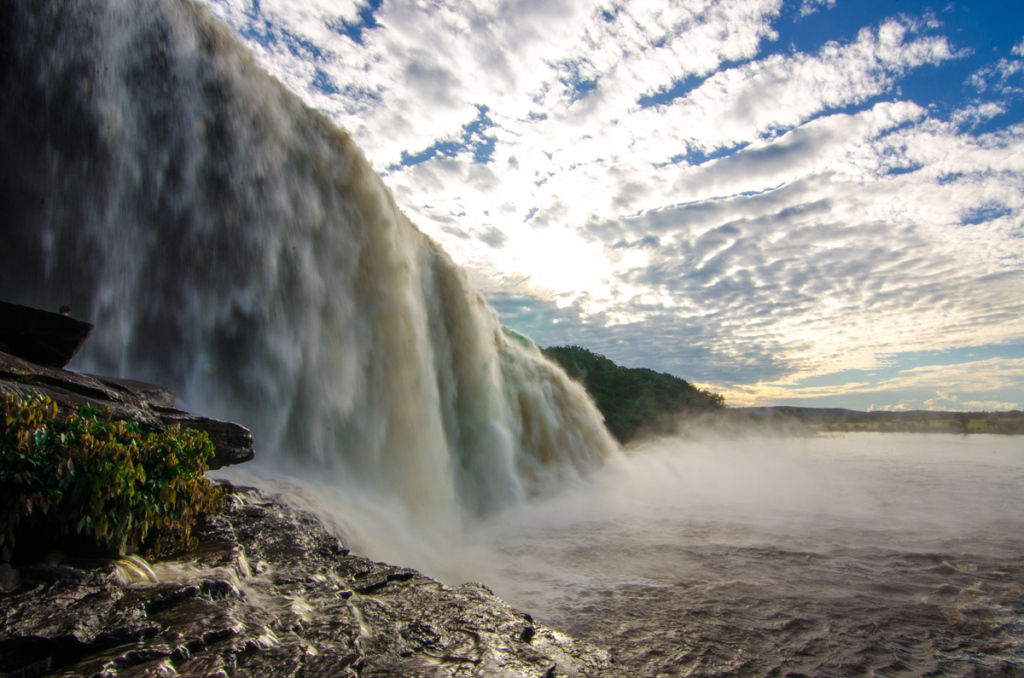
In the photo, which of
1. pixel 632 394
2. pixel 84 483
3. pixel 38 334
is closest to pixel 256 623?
pixel 84 483

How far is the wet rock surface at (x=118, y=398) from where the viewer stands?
578 centimetres

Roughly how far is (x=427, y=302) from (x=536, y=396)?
7874 millimetres

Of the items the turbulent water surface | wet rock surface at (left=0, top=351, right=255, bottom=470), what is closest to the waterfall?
the turbulent water surface

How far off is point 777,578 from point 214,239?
42.6ft

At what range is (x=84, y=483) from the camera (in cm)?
412

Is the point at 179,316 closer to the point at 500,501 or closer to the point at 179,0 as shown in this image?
the point at 179,0

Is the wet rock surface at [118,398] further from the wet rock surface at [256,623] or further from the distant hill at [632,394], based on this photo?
the distant hill at [632,394]

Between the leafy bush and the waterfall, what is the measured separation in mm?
6347

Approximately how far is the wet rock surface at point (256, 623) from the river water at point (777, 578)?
145cm

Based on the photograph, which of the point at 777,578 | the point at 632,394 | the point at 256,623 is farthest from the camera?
the point at 632,394

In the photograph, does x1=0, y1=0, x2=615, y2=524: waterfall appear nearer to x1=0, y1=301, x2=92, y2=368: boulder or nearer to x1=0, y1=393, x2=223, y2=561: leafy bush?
x1=0, y1=301, x2=92, y2=368: boulder

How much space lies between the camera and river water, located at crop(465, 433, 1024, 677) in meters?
5.59

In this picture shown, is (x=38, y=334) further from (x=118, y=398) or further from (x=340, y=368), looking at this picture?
(x=340, y=368)

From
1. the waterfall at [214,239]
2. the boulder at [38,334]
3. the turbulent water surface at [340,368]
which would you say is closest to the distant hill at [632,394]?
the turbulent water surface at [340,368]
